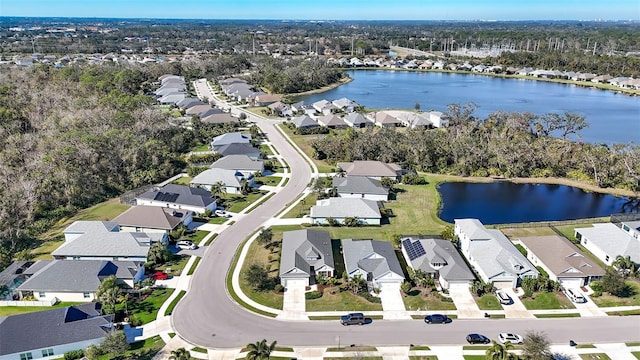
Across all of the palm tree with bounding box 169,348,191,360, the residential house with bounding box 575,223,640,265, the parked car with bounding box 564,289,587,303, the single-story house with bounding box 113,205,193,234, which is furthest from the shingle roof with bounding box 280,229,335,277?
the residential house with bounding box 575,223,640,265

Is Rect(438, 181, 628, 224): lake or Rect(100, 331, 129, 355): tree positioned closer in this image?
Rect(100, 331, 129, 355): tree

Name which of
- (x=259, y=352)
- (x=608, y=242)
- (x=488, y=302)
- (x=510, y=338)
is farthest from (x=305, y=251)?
(x=608, y=242)

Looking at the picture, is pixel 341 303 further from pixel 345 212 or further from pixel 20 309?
pixel 20 309

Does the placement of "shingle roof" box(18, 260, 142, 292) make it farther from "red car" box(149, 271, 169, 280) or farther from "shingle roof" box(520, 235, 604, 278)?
A: "shingle roof" box(520, 235, 604, 278)

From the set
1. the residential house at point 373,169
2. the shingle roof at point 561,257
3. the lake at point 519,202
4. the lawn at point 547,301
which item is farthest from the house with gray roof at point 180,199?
the shingle roof at point 561,257

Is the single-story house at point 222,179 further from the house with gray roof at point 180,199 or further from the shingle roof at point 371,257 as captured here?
the shingle roof at point 371,257
